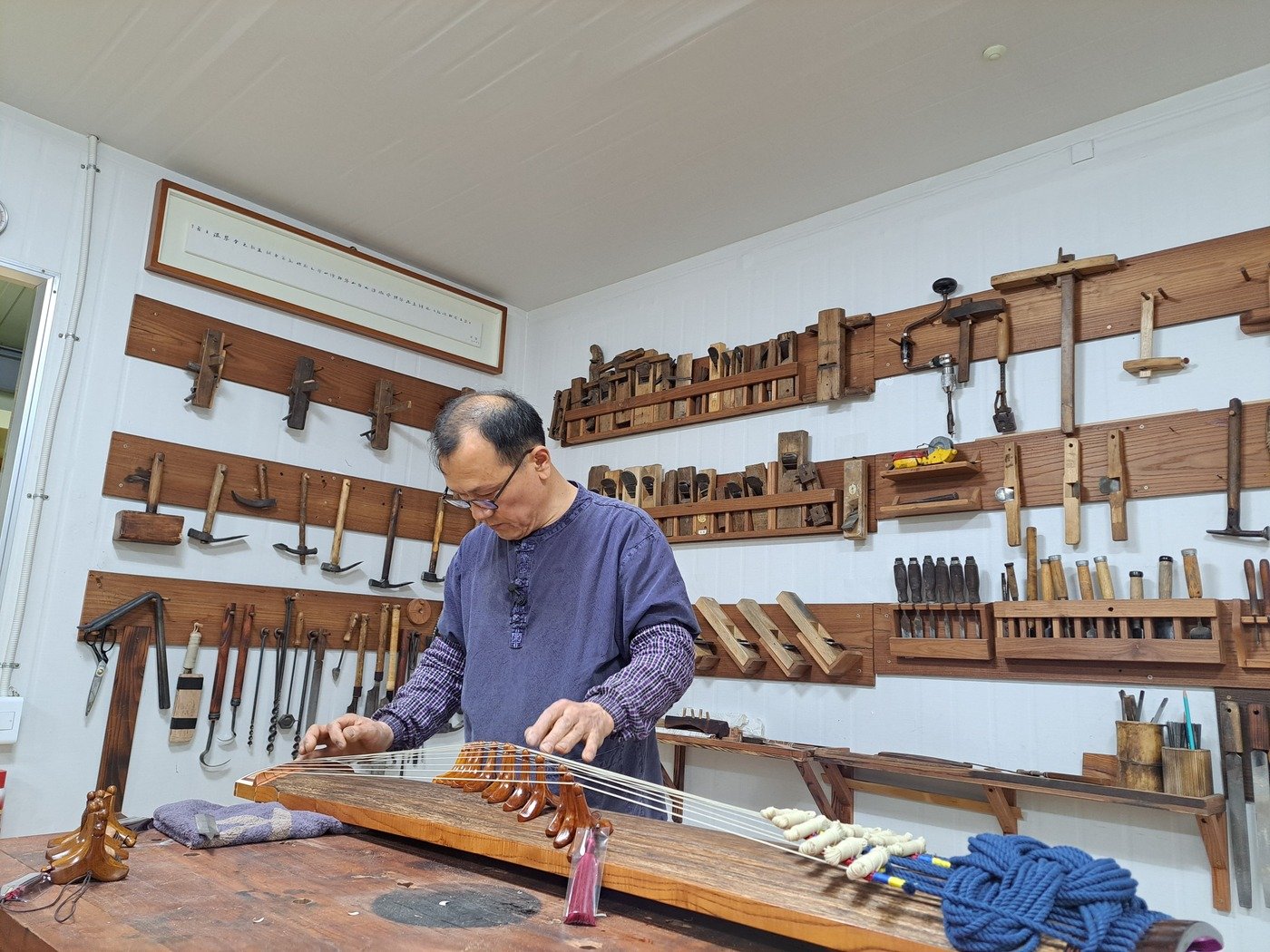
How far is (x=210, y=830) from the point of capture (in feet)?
5.51

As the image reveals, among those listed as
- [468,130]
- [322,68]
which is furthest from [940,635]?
[322,68]

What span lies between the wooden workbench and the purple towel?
0.03m

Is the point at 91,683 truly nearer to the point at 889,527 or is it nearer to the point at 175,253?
the point at 175,253

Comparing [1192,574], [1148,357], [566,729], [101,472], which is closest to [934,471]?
[1148,357]

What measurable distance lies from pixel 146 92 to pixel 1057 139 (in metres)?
3.63

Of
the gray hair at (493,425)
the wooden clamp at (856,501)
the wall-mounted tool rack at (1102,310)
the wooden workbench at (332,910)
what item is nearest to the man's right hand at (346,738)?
the wooden workbench at (332,910)

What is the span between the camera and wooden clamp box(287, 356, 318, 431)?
14.6 feet

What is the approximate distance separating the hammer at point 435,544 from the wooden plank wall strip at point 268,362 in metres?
0.47

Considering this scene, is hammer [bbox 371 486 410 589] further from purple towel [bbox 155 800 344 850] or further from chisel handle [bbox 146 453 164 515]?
purple towel [bbox 155 800 344 850]

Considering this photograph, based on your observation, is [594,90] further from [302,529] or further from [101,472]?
[101,472]

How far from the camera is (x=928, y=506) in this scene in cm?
355

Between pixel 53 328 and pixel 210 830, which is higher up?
pixel 53 328

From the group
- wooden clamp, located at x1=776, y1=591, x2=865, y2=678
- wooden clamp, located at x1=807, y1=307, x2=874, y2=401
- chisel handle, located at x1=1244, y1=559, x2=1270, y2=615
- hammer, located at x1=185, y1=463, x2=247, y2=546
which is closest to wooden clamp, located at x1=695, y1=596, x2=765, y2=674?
wooden clamp, located at x1=776, y1=591, x2=865, y2=678

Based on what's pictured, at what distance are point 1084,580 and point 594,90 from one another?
8.29ft
